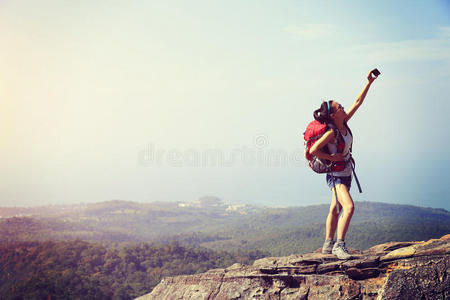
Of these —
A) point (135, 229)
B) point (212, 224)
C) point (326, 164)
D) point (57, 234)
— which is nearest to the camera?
point (326, 164)

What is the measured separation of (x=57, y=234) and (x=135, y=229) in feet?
149

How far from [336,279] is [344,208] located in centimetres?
200

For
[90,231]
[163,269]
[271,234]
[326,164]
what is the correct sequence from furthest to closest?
1. [90,231]
2. [271,234]
3. [163,269]
4. [326,164]

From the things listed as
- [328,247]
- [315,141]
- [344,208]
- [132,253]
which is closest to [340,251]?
[328,247]

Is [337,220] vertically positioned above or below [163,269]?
above

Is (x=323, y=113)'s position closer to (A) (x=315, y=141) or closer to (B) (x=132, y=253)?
(A) (x=315, y=141)

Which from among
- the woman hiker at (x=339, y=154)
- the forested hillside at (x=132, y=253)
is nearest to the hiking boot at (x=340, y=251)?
the woman hiker at (x=339, y=154)

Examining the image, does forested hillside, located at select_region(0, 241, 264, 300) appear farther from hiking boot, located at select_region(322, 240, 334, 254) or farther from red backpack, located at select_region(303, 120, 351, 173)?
red backpack, located at select_region(303, 120, 351, 173)

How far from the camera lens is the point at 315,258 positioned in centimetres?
1155

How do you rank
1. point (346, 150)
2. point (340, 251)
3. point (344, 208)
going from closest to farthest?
point (346, 150) → point (344, 208) → point (340, 251)

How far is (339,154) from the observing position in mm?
10945

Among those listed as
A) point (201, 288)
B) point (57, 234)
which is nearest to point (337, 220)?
point (201, 288)

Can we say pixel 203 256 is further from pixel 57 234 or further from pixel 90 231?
pixel 90 231

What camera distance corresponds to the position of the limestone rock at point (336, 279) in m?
8.91
